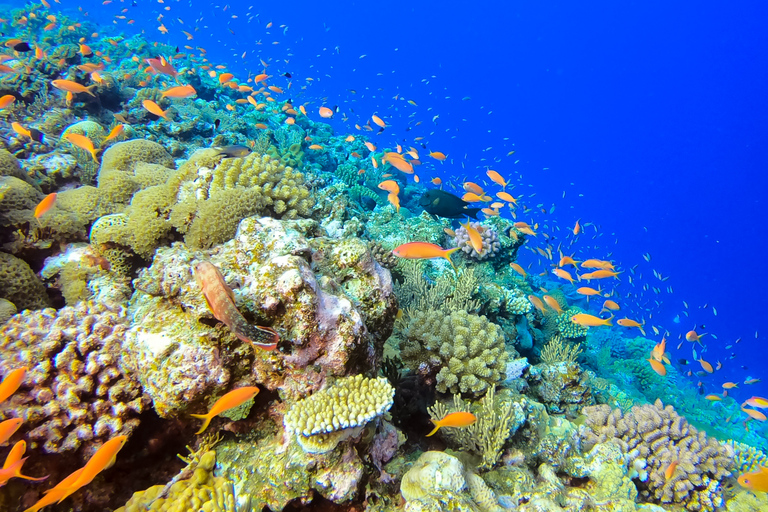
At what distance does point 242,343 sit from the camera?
2.51m

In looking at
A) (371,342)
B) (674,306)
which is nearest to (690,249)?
(674,306)

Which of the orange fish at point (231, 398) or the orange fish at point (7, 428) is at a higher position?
the orange fish at point (231, 398)

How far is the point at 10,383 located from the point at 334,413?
2.35 metres

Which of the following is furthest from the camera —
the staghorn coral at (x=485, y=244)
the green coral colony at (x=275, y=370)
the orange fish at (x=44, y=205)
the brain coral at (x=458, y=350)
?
the staghorn coral at (x=485, y=244)

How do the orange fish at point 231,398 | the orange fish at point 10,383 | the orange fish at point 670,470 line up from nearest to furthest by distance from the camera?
1. the orange fish at point 231,398
2. the orange fish at point 10,383
3. the orange fish at point 670,470

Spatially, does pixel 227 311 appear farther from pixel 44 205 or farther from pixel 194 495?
pixel 44 205

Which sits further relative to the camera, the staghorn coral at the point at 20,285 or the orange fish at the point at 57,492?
the staghorn coral at the point at 20,285

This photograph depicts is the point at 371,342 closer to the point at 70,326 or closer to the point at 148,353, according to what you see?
the point at 148,353

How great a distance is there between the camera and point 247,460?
2.52 metres

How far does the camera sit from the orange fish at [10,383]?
2.22 metres

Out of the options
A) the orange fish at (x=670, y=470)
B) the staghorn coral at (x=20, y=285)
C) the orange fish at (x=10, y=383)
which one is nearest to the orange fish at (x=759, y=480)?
the orange fish at (x=670, y=470)

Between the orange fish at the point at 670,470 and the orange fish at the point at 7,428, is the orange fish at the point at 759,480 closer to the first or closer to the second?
the orange fish at the point at 670,470

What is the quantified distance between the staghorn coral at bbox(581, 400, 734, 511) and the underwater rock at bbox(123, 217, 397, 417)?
3.92m

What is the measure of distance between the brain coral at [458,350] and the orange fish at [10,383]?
3.31 metres
